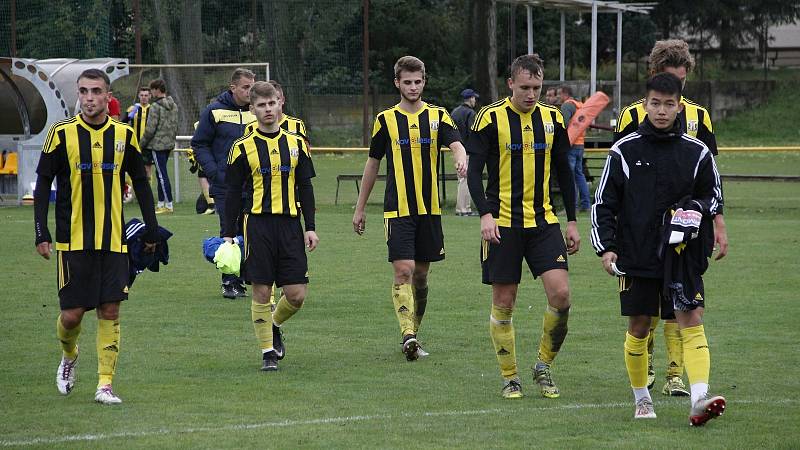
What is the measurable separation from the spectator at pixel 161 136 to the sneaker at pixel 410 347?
1251 centimetres

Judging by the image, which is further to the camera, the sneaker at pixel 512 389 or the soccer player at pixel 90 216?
the sneaker at pixel 512 389

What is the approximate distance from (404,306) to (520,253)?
159 cm

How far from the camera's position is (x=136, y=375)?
27.6ft

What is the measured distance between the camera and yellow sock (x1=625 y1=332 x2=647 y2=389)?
688cm

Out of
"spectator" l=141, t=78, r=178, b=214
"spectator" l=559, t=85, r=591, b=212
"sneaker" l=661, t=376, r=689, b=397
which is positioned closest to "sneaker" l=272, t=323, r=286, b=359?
"sneaker" l=661, t=376, r=689, b=397

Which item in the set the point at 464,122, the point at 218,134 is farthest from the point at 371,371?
the point at 464,122

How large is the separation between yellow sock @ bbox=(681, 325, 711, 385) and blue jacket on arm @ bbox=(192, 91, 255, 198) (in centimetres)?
534

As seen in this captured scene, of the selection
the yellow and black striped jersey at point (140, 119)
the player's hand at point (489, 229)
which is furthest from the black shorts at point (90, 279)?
the yellow and black striped jersey at point (140, 119)

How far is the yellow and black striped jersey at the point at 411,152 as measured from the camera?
9.12 metres

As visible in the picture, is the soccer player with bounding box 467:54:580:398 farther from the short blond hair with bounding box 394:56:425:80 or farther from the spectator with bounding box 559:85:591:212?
the spectator with bounding box 559:85:591:212

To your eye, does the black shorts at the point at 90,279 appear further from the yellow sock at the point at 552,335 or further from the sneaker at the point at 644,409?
the sneaker at the point at 644,409

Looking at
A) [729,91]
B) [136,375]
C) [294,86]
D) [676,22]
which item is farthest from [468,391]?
[676,22]

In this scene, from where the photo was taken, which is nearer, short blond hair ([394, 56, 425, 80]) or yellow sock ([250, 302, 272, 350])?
yellow sock ([250, 302, 272, 350])

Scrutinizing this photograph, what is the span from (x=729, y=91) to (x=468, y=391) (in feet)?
123
